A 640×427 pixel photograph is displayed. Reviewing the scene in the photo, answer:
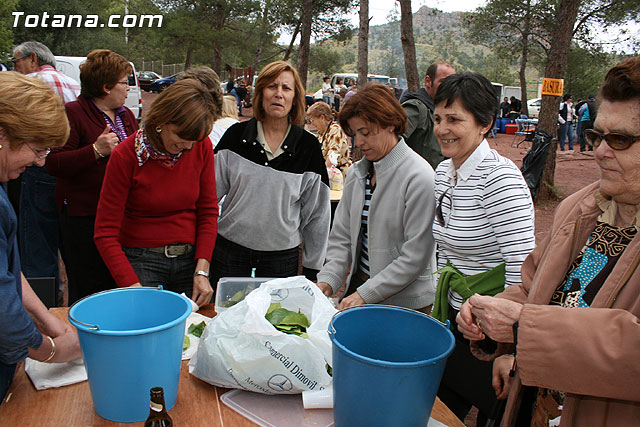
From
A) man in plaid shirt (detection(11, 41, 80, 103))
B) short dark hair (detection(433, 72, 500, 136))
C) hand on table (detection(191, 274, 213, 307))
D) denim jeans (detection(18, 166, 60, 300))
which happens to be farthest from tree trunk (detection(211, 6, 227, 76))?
short dark hair (detection(433, 72, 500, 136))

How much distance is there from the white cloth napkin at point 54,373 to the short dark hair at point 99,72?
5.90ft

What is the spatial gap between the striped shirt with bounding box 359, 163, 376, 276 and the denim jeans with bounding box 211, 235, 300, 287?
1.55 feet

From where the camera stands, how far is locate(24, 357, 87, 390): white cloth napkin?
1.49m

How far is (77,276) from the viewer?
2.85 metres

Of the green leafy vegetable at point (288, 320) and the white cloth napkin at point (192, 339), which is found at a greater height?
the green leafy vegetable at point (288, 320)

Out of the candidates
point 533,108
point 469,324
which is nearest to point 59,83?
point 469,324

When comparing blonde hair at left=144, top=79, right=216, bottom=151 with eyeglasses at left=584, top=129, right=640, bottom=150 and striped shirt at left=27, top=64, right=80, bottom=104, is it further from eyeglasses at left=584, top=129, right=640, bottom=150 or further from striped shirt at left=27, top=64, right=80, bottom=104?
striped shirt at left=27, top=64, right=80, bottom=104

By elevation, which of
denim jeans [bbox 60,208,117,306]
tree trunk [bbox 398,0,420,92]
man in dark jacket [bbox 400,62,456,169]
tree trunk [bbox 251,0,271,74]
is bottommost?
denim jeans [bbox 60,208,117,306]

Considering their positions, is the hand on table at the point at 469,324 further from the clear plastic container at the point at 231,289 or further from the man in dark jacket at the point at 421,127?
the man in dark jacket at the point at 421,127

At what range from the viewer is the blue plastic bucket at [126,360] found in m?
1.24

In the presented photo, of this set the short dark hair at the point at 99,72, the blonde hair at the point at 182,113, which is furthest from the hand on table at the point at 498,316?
the short dark hair at the point at 99,72

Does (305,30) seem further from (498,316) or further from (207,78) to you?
(498,316)

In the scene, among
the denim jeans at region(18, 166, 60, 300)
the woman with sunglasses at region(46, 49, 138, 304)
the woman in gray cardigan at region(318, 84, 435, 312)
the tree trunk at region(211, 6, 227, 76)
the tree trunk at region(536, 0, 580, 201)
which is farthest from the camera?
the tree trunk at region(211, 6, 227, 76)

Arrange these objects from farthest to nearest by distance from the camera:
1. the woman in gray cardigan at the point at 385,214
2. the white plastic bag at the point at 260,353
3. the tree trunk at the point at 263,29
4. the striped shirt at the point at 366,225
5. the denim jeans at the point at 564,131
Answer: the tree trunk at the point at 263,29 → the denim jeans at the point at 564,131 → the striped shirt at the point at 366,225 → the woman in gray cardigan at the point at 385,214 → the white plastic bag at the point at 260,353
